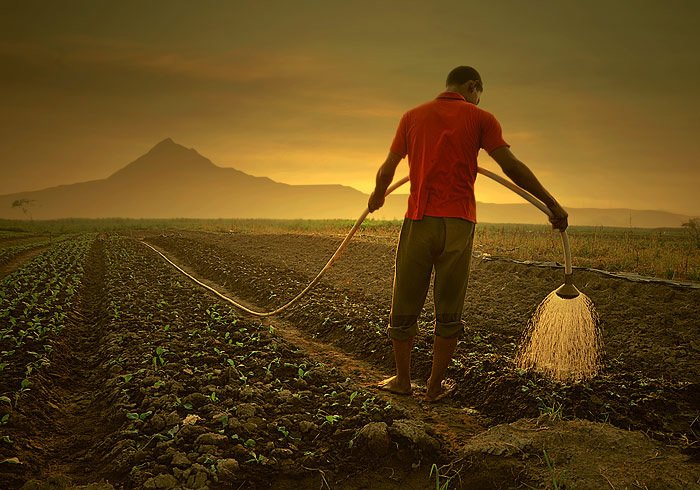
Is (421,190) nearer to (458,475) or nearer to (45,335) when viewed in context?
(458,475)

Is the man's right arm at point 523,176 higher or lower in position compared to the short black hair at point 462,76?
lower

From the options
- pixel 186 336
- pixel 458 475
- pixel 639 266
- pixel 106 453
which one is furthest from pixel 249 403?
pixel 639 266

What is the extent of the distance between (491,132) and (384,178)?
0.94 meters

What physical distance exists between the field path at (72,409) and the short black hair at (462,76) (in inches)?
148

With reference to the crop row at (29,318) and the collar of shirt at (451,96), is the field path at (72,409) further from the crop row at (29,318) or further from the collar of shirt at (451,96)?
the collar of shirt at (451,96)

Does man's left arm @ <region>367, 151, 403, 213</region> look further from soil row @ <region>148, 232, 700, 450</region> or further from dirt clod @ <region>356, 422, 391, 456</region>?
soil row @ <region>148, 232, 700, 450</region>

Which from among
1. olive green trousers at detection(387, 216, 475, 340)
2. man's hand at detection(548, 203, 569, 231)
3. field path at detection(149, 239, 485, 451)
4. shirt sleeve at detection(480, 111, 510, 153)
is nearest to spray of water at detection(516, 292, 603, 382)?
man's hand at detection(548, 203, 569, 231)

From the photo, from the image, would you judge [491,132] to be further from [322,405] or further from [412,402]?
[322,405]

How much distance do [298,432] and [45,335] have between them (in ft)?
14.3

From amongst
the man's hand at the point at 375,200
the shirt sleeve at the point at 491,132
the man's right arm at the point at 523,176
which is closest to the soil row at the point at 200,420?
the man's hand at the point at 375,200

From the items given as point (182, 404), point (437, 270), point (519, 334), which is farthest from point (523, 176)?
point (519, 334)

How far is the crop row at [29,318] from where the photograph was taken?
4.58 m

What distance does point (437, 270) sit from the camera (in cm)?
374

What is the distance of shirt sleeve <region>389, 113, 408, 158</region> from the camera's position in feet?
12.4
